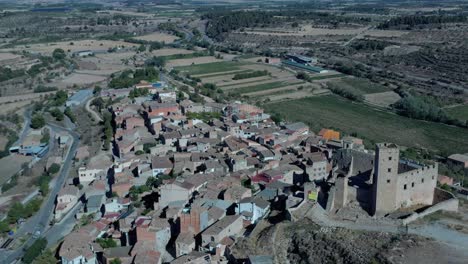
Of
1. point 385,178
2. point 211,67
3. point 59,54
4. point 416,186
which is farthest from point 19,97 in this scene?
point 416,186

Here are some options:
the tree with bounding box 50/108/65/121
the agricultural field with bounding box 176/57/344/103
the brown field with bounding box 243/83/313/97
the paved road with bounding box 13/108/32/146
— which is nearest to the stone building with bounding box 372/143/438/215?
the paved road with bounding box 13/108/32/146

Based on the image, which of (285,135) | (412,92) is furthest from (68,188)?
(412,92)

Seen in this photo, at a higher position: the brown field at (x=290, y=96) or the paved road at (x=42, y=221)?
the paved road at (x=42, y=221)

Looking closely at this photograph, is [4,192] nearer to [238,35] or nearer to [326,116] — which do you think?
[326,116]

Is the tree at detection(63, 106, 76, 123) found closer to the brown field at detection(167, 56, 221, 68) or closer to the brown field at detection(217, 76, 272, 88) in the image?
the brown field at detection(217, 76, 272, 88)

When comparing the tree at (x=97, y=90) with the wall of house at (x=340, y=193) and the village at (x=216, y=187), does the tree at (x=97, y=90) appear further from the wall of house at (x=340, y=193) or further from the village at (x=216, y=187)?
the wall of house at (x=340, y=193)

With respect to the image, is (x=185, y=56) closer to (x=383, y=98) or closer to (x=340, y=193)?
(x=383, y=98)

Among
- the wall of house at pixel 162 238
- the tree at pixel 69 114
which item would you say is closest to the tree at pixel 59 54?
the tree at pixel 69 114
